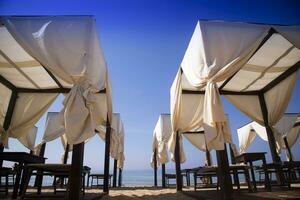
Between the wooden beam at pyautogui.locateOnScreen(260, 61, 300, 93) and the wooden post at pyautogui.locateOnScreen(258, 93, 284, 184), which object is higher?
the wooden beam at pyautogui.locateOnScreen(260, 61, 300, 93)

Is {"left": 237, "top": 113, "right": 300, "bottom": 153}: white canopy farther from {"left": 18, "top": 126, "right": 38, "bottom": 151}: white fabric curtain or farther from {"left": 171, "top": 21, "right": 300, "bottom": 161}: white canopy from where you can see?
{"left": 18, "top": 126, "right": 38, "bottom": 151}: white fabric curtain

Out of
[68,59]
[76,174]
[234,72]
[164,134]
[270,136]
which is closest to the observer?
[76,174]

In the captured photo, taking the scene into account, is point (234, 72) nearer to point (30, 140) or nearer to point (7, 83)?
point (7, 83)

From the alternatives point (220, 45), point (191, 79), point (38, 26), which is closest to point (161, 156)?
point (191, 79)

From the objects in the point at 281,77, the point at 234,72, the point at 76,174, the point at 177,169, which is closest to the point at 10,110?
the point at 76,174

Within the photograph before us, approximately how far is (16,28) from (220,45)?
3690 millimetres

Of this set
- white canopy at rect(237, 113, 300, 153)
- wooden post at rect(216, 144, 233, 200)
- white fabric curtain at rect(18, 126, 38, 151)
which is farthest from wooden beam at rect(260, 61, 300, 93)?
white fabric curtain at rect(18, 126, 38, 151)

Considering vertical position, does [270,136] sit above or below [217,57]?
below

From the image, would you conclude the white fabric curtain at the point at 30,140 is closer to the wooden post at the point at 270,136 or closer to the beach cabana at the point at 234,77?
the beach cabana at the point at 234,77

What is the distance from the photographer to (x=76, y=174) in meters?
3.18

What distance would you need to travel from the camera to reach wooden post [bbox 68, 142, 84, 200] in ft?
10.00

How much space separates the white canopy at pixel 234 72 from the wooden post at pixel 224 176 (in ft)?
0.72

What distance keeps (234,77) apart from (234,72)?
197 centimetres

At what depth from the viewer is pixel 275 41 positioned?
14.7 feet
